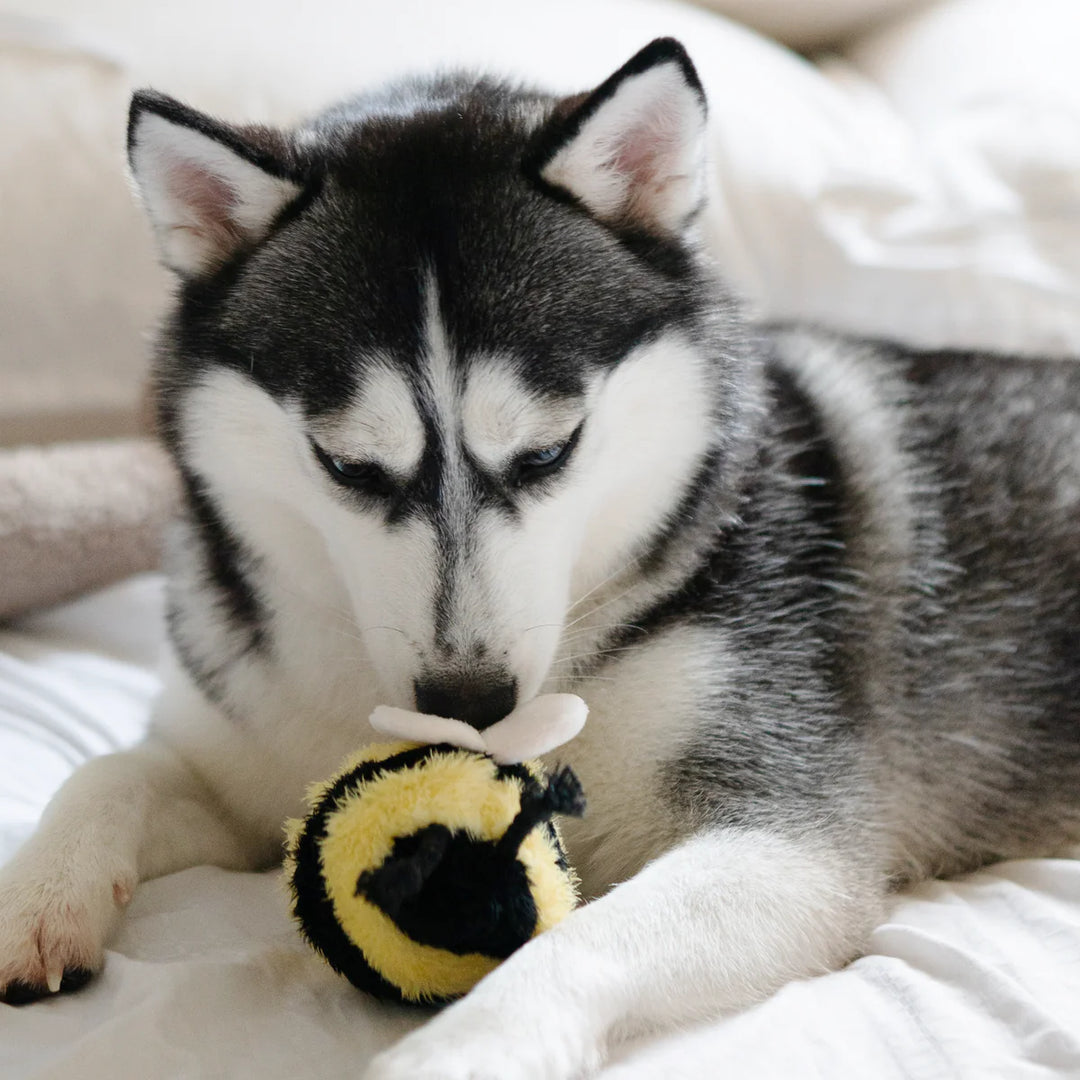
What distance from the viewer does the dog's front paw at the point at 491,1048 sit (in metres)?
1.02

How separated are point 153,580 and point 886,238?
5.97ft

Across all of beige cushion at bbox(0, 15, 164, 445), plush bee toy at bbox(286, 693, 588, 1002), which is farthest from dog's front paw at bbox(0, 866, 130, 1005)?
beige cushion at bbox(0, 15, 164, 445)

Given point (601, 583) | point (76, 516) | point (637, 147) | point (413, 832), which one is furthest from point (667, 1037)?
point (76, 516)

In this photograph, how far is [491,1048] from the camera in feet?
3.44

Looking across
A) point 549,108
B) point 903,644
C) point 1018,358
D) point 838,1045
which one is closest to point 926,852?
point 903,644

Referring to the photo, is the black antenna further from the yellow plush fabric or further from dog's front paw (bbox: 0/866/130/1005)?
dog's front paw (bbox: 0/866/130/1005)

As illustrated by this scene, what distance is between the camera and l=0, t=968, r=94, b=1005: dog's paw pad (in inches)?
49.1

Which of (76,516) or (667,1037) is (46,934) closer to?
(667,1037)

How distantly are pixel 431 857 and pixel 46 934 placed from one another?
19.3 inches

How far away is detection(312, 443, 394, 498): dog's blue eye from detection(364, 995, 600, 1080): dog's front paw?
56 cm

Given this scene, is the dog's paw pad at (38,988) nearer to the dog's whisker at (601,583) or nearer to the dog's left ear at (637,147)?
the dog's whisker at (601,583)

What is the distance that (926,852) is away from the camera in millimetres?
1659

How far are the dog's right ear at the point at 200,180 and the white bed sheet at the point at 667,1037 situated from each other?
806mm

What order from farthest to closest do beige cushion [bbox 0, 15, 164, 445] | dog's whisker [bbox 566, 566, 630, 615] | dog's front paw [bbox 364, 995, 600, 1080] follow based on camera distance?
beige cushion [bbox 0, 15, 164, 445], dog's whisker [bbox 566, 566, 630, 615], dog's front paw [bbox 364, 995, 600, 1080]
